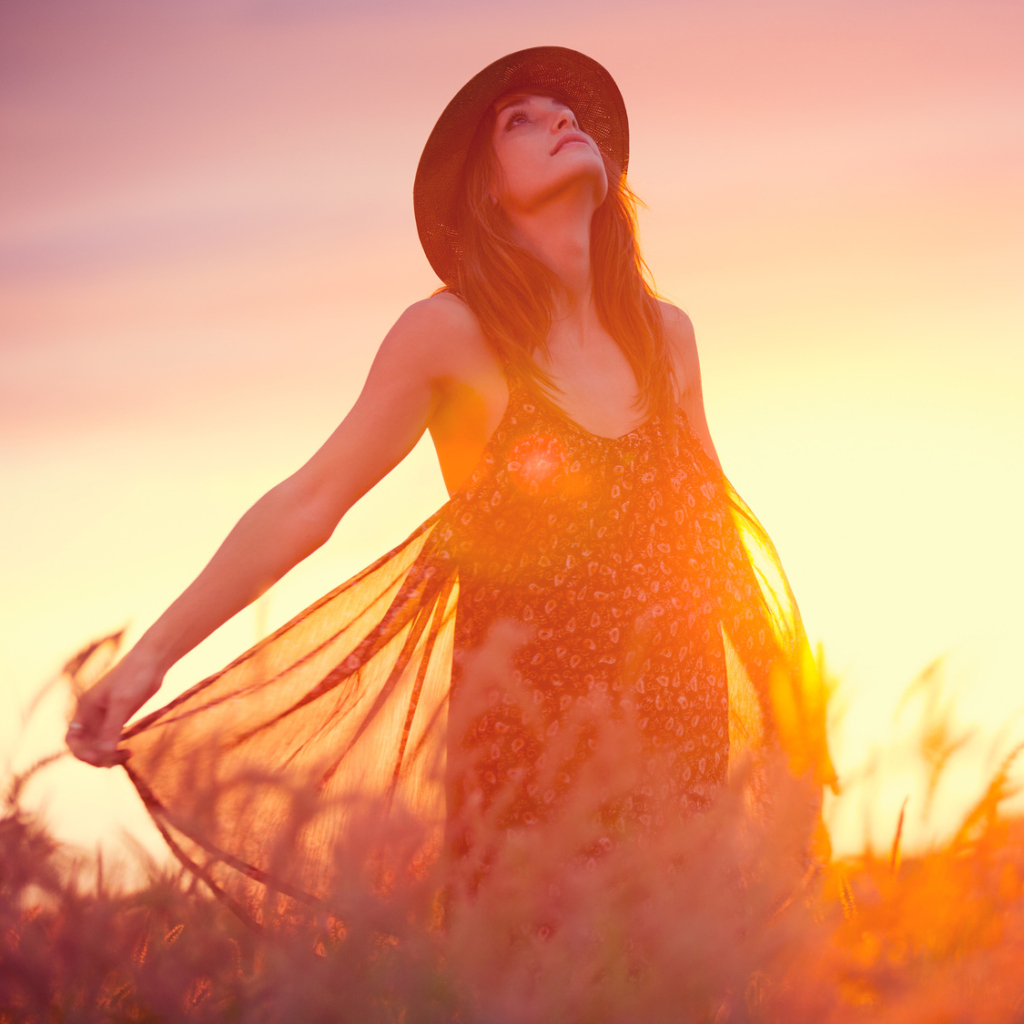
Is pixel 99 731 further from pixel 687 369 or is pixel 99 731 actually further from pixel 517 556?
pixel 687 369

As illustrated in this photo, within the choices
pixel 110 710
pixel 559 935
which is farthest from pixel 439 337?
pixel 559 935

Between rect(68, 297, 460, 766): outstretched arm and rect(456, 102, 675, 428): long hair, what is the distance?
0.54 feet

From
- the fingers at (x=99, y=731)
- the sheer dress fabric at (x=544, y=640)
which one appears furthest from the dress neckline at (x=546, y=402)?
the fingers at (x=99, y=731)

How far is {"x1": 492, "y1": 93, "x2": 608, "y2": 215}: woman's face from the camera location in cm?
202

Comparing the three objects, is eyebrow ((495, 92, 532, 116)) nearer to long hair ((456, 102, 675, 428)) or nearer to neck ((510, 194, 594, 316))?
long hair ((456, 102, 675, 428))

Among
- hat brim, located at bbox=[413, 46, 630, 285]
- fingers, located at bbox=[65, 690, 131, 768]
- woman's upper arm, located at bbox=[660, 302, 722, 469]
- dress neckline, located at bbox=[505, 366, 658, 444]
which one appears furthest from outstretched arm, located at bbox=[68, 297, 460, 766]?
woman's upper arm, located at bbox=[660, 302, 722, 469]

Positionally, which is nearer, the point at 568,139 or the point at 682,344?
the point at 568,139

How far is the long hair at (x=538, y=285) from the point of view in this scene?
192 cm

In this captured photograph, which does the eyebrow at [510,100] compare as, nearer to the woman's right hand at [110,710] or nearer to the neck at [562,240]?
the neck at [562,240]

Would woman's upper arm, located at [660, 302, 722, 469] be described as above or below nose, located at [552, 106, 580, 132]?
below

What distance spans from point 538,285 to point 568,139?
34cm

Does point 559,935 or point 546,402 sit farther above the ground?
point 546,402

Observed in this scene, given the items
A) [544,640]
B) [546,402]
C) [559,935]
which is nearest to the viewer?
[559,935]

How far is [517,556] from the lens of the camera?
5.66 feet
